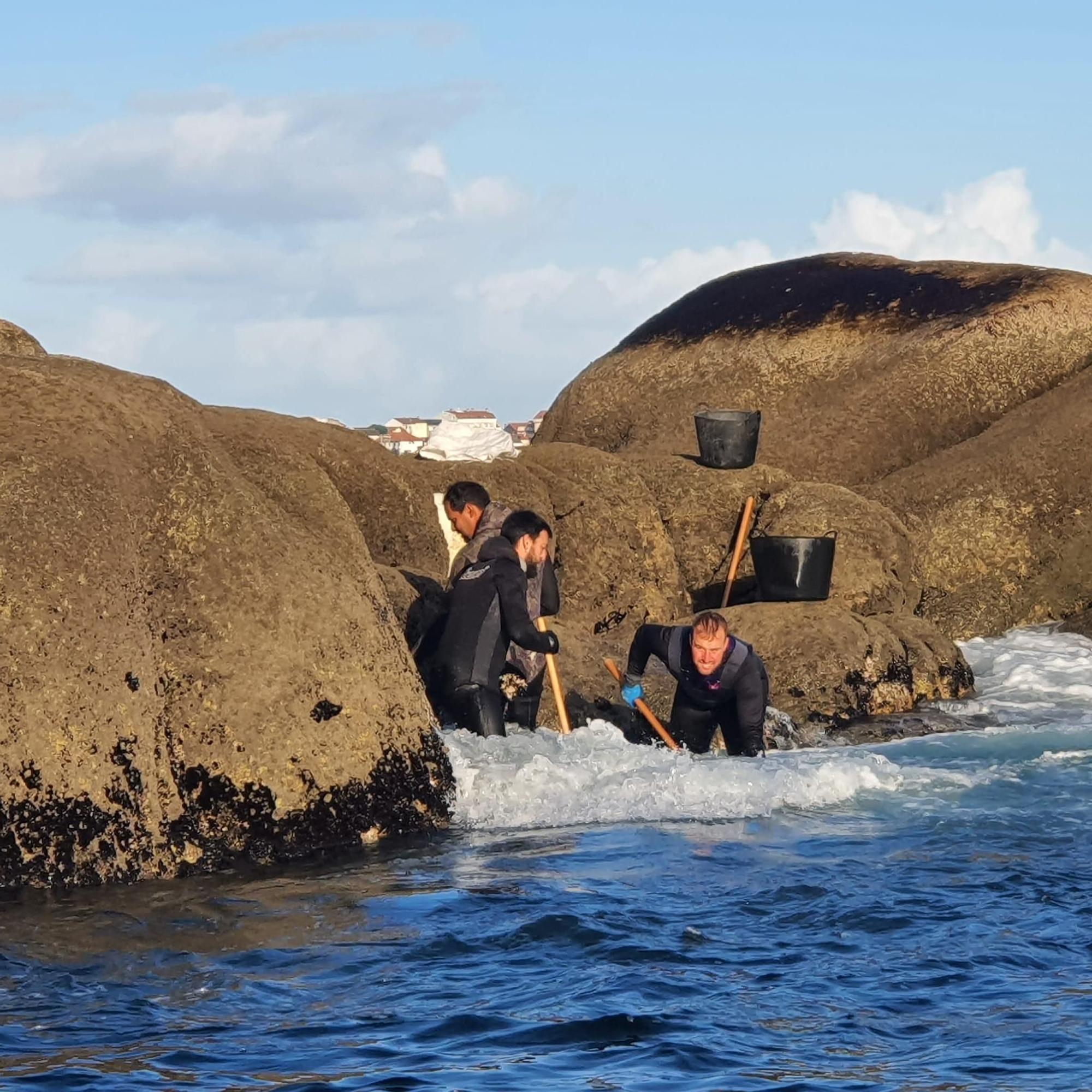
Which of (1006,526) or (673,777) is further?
(1006,526)

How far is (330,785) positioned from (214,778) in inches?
22.6

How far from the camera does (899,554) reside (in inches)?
663

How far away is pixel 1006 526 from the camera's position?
19.2 metres

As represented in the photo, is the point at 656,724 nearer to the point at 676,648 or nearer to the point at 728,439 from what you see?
the point at 676,648

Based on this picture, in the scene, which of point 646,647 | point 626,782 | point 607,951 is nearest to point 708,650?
point 646,647

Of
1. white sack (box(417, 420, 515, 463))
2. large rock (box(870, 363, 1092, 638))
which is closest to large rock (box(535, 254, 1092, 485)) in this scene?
large rock (box(870, 363, 1092, 638))

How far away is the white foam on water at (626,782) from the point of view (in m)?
9.73

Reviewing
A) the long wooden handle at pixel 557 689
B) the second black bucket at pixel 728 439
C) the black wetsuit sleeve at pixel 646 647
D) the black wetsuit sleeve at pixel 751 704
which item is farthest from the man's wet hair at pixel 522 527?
the second black bucket at pixel 728 439

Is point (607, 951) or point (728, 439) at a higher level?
point (728, 439)

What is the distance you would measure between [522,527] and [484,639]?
79 cm

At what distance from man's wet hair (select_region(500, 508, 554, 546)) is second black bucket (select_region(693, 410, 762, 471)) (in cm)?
739

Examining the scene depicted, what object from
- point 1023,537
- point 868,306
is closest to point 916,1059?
point 1023,537

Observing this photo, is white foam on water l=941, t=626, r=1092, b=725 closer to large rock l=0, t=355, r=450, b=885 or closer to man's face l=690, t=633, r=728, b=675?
man's face l=690, t=633, r=728, b=675

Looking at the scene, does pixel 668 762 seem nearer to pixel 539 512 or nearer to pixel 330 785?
pixel 330 785
